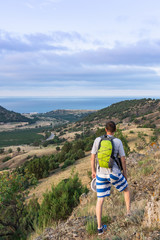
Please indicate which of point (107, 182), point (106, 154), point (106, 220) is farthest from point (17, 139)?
point (106, 154)

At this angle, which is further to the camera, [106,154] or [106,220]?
[106,220]

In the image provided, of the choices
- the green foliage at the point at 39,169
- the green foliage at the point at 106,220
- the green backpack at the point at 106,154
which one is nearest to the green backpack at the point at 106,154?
the green backpack at the point at 106,154

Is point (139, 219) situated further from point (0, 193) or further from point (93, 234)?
point (0, 193)

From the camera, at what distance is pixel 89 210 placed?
4.65m

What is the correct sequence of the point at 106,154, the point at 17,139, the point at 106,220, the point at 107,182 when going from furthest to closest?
1. the point at 17,139
2. the point at 106,220
3. the point at 107,182
4. the point at 106,154

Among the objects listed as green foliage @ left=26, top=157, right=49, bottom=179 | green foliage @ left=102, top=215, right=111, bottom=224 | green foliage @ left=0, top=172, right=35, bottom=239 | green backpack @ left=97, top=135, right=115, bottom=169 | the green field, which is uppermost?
green backpack @ left=97, top=135, right=115, bottom=169

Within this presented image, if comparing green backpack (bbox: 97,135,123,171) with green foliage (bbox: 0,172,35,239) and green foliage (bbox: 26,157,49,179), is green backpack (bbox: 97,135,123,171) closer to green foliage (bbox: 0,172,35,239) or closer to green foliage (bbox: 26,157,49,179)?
green foliage (bbox: 0,172,35,239)

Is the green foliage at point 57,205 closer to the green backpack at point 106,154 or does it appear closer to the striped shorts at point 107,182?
the striped shorts at point 107,182

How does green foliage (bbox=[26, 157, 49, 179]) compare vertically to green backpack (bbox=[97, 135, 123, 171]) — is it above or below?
below

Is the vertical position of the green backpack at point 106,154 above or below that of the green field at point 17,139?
above

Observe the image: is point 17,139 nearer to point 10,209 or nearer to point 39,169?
point 39,169

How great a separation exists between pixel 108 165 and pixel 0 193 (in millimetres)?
4734

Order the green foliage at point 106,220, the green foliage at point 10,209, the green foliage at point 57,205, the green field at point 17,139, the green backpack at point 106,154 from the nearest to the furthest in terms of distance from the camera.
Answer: the green backpack at point 106,154
the green foliage at point 106,220
the green foliage at point 57,205
the green foliage at point 10,209
the green field at point 17,139

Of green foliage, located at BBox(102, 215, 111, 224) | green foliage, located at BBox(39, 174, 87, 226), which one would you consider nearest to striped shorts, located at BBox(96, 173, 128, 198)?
green foliage, located at BBox(102, 215, 111, 224)
